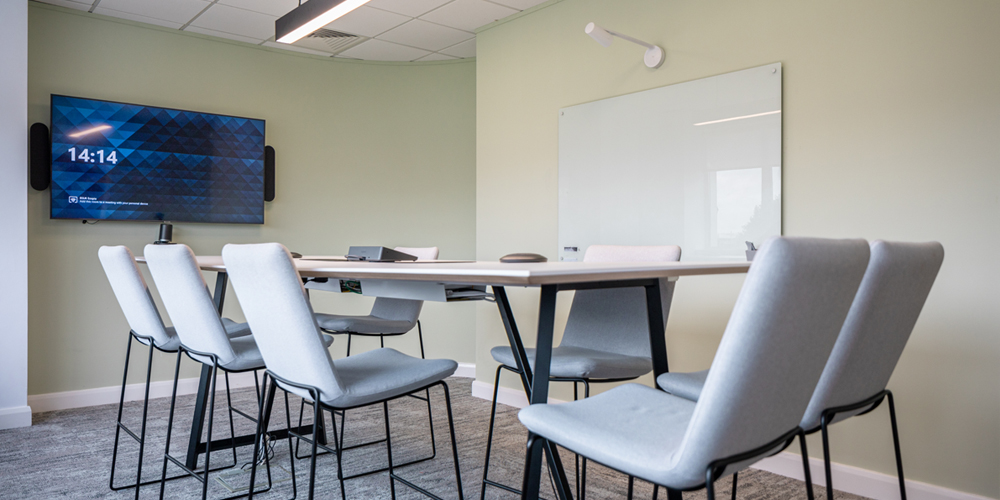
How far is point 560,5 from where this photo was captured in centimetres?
408

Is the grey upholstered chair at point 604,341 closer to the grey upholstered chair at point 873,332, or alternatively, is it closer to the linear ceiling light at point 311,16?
the grey upholstered chair at point 873,332

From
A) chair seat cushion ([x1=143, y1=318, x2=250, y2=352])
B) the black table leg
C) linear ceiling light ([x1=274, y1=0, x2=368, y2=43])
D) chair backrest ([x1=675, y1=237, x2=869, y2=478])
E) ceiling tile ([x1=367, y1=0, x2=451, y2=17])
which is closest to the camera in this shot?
chair backrest ([x1=675, y1=237, x2=869, y2=478])

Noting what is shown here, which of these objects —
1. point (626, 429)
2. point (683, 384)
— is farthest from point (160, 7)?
point (626, 429)

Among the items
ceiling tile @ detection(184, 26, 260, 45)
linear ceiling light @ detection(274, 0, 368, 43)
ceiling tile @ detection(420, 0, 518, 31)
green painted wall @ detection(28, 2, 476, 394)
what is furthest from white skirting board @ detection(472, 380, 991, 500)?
ceiling tile @ detection(184, 26, 260, 45)

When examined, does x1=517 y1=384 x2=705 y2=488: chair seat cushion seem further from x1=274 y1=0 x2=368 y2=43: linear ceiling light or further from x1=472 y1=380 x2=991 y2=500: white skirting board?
x1=274 y1=0 x2=368 y2=43: linear ceiling light

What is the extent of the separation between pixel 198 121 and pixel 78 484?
278 centimetres

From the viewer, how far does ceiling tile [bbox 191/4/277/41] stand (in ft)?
14.0

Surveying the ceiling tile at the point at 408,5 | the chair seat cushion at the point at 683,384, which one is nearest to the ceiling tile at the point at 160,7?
the ceiling tile at the point at 408,5

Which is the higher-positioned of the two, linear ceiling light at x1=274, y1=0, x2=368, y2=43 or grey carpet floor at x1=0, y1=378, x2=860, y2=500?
linear ceiling light at x1=274, y1=0, x2=368, y2=43

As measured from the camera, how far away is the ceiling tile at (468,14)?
163 inches

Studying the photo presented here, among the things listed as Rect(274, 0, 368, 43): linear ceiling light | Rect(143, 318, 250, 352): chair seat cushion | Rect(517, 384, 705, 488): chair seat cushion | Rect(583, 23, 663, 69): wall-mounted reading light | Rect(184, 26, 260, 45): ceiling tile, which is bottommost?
Rect(143, 318, 250, 352): chair seat cushion

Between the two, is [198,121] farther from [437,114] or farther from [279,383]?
[279,383]

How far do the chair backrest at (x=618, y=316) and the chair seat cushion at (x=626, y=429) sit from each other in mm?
732

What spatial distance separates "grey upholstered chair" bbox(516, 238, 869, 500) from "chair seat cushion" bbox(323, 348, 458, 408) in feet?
2.19
